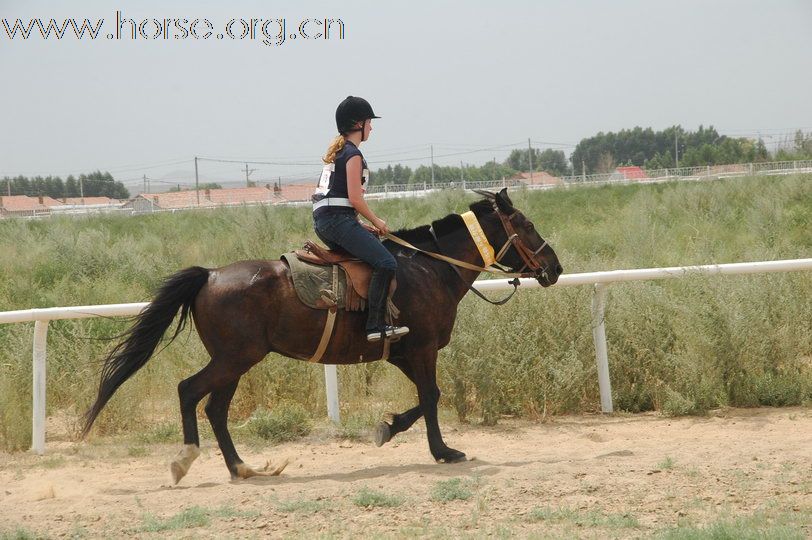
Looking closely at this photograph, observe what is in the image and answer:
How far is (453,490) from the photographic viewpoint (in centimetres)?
588

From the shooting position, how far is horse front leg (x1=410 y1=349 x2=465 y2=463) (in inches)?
283

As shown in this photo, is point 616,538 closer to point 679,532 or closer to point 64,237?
point 679,532

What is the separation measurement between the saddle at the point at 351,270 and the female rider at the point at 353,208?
0.09m

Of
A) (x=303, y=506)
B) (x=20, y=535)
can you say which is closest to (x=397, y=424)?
(x=303, y=506)

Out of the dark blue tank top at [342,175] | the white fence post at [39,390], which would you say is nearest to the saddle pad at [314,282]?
the dark blue tank top at [342,175]

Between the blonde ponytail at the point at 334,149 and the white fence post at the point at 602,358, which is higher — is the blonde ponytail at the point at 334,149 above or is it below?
above

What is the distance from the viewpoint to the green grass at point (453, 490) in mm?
5773

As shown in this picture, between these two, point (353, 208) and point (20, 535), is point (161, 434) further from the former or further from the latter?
point (20, 535)

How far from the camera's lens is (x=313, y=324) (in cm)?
697

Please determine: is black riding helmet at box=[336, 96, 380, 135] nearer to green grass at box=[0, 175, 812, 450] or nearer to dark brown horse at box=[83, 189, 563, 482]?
dark brown horse at box=[83, 189, 563, 482]

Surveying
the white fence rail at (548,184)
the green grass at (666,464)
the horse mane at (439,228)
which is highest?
the white fence rail at (548,184)

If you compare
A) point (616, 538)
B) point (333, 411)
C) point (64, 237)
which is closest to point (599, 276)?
point (333, 411)

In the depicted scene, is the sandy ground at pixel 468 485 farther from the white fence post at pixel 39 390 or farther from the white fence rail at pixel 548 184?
the white fence rail at pixel 548 184

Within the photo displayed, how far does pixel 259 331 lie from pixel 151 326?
87 centimetres
